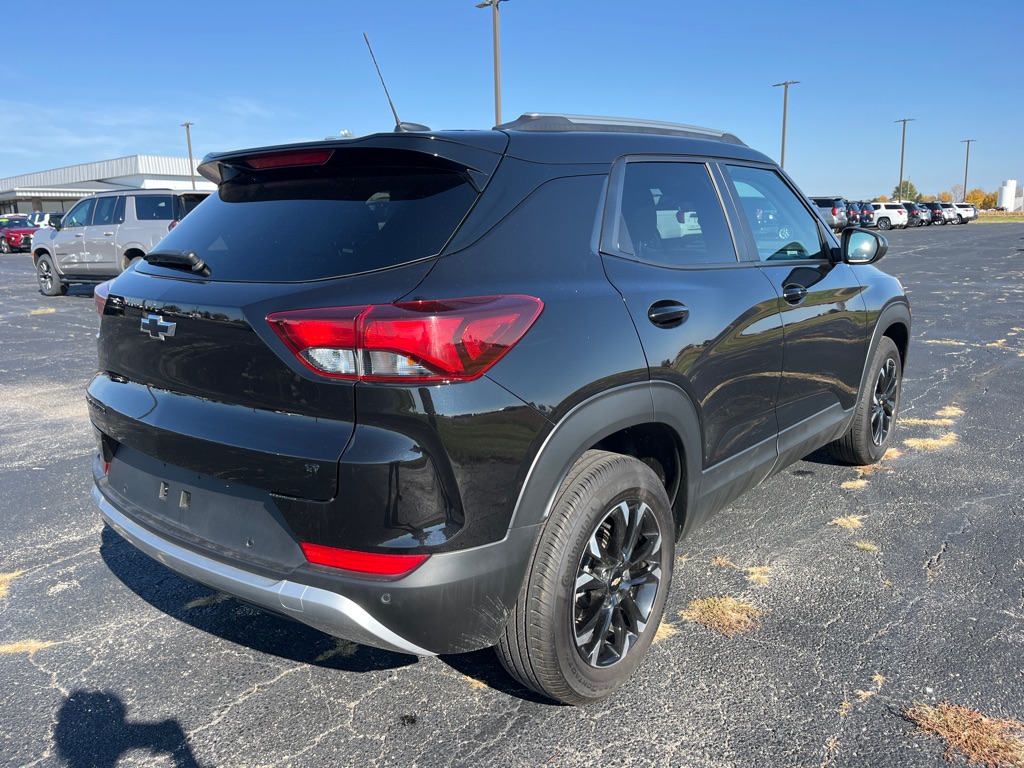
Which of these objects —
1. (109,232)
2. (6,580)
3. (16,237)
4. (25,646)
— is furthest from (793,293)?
A: (16,237)

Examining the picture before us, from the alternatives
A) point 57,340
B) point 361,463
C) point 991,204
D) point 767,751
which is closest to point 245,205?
point 361,463

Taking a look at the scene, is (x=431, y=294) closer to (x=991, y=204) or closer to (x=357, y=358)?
(x=357, y=358)

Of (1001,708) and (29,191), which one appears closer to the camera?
(1001,708)

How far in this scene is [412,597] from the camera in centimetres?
204

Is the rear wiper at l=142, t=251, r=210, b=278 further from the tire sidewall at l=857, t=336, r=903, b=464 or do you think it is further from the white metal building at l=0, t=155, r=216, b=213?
the white metal building at l=0, t=155, r=216, b=213

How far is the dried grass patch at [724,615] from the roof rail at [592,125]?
1.85 meters

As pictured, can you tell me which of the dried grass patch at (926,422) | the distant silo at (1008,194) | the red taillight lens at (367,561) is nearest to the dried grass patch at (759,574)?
the red taillight lens at (367,561)

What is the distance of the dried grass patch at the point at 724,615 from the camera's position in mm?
2988

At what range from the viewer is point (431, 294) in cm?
207

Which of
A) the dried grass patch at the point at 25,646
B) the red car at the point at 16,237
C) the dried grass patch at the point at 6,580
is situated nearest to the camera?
the dried grass patch at the point at 25,646

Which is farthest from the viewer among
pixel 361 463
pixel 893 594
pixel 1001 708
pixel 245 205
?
pixel 893 594

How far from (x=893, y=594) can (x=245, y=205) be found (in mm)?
2898

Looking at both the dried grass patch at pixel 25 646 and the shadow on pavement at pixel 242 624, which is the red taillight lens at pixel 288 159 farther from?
the dried grass patch at pixel 25 646

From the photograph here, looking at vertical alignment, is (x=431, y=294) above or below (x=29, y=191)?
below
